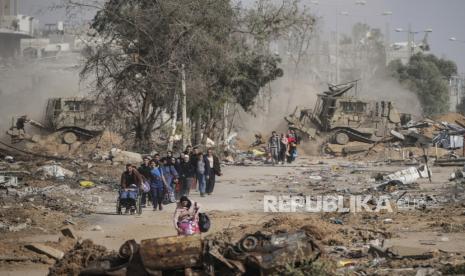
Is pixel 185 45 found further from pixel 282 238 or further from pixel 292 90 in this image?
pixel 292 90

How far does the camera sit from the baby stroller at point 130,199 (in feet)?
62.0

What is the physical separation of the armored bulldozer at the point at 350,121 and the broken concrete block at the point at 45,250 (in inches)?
1258

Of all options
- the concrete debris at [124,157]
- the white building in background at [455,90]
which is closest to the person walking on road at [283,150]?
the concrete debris at [124,157]

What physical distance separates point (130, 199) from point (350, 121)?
27.6 metres

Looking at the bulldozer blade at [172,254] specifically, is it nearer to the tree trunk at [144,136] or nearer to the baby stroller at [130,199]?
the baby stroller at [130,199]

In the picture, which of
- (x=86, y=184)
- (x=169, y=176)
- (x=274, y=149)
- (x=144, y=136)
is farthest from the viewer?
(x=274, y=149)

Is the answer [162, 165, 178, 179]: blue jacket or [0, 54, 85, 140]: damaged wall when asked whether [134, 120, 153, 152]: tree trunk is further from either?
[0, 54, 85, 140]: damaged wall

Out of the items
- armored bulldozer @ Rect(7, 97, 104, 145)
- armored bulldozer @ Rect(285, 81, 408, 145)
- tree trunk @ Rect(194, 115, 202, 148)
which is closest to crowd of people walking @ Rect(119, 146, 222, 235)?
tree trunk @ Rect(194, 115, 202, 148)

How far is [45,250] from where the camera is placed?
13.3 metres

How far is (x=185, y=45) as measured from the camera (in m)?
28.6

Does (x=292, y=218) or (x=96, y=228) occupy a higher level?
(x=292, y=218)

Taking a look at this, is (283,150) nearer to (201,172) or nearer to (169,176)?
(201,172)

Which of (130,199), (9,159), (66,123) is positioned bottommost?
(130,199)

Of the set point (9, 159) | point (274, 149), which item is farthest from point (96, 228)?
point (274, 149)
